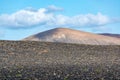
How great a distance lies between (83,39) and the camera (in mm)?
156000

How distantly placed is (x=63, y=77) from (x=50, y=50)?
39.0 feet

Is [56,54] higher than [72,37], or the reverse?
[72,37]

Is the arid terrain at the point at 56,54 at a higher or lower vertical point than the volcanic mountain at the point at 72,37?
lower

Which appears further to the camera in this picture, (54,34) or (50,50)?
(54,34)

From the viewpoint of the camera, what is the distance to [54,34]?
15938 centimetres

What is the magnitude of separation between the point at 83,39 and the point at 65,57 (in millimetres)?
133714

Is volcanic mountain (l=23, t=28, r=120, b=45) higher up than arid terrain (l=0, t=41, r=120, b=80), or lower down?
higher up

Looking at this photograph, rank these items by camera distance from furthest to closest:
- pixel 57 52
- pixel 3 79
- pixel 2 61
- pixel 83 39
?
pixel 83 39, pixel 57 52, pixel 2 61, pixel 3 79

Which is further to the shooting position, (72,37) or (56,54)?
(72,37)

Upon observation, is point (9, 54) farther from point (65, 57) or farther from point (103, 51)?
point (103, 51)

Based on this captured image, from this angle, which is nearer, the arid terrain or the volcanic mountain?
the arid terrain

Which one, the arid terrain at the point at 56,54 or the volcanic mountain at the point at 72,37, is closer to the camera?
the arid terrain at the point at 56,54

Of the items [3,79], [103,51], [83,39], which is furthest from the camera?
[83,39]

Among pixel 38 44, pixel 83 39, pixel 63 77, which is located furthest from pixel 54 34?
pixel 63 77
